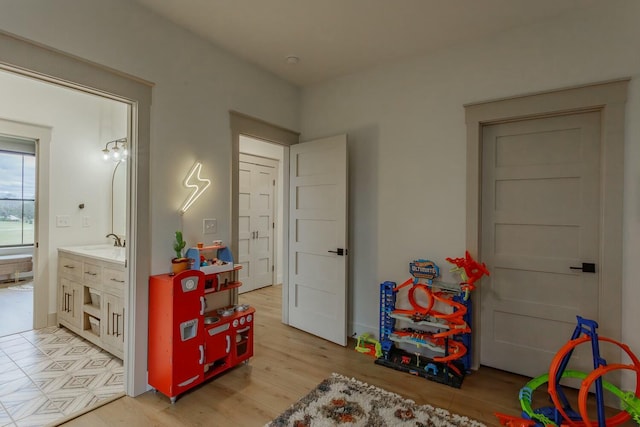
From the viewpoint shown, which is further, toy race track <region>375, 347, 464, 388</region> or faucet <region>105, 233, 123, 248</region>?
faucet <region>105, 233, 123, 248</region>

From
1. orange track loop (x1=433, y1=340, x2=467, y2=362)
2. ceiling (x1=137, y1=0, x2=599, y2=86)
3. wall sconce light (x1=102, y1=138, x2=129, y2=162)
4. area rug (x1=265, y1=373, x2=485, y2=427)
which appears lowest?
area rug (x1=265, y1=373, x2=485, y2=427)

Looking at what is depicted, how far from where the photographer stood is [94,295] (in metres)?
3.08

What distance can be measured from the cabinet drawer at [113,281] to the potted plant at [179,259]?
2.25 feet

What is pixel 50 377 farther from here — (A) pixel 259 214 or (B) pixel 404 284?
(A) pixel 259 214

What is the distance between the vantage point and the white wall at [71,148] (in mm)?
3248

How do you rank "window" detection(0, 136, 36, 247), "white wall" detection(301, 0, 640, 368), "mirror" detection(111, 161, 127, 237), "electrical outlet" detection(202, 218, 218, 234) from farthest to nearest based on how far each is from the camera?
"window" detection(0, 136, 36, 247), "mirror" detection(111, 161, 127, 237), "electrical outlet" detection(202, 218, 218, 234), "white wall" detection(301, 0, 640, 368)

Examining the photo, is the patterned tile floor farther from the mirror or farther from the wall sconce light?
the wall sconce light

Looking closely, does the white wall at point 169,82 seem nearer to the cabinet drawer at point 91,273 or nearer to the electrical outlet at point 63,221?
the cabinet drawer at point 91,273

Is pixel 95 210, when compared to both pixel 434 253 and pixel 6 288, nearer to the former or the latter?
pixel 6 288

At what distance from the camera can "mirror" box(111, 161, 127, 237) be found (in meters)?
3.83

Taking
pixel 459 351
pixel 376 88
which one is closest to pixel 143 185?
pixel 376 88

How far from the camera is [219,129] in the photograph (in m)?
2.71

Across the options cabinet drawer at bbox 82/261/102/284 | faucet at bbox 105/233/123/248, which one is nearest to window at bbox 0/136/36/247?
faucet at bbox 105/233/123/248

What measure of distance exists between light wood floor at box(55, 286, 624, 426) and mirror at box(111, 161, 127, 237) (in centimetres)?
237
